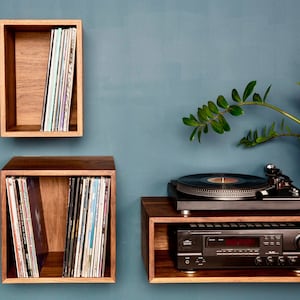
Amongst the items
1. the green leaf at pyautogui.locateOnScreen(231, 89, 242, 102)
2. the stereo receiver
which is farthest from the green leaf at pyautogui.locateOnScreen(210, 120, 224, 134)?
the stereo receiver

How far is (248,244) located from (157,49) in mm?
783

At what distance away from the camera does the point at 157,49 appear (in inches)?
94.7

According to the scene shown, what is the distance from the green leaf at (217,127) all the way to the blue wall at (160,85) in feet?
0.70

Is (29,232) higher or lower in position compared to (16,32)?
lower

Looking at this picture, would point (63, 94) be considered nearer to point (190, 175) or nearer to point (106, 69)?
point (106, 69)

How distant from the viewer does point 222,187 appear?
6.97ft

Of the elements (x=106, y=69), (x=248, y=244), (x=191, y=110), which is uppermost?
(x=106, y=69)

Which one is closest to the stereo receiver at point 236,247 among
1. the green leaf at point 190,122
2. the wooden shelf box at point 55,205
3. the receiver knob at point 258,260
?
the receiver knob at point 258,260

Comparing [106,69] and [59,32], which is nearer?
[59,32]

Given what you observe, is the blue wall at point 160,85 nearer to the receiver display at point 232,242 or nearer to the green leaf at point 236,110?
the green leaf at point 236,110

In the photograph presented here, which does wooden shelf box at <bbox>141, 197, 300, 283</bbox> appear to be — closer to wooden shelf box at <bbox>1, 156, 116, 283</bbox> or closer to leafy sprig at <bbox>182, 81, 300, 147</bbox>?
wooden shelf box at <bbox>1, 156, 116, 283</bbox>

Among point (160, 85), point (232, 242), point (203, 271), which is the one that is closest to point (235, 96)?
point (160, 85)

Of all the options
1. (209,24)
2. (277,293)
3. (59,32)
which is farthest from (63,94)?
(277,293)

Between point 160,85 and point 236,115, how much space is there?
358mm
